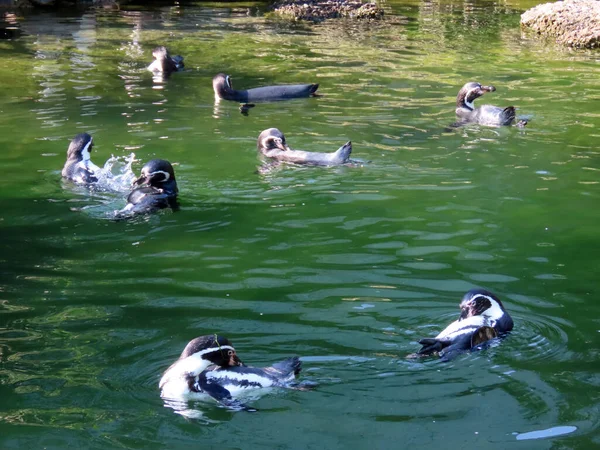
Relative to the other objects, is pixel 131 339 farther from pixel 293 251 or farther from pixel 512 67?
pixel 512 67

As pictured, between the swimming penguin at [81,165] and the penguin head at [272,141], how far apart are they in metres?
2.18

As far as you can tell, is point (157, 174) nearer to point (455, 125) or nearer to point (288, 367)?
point (288, 367)

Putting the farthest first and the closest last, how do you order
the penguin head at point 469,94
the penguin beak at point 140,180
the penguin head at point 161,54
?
the penguin head at point 161,54 → the penguin head at point 469,94 → the penguin beak at point 140,180

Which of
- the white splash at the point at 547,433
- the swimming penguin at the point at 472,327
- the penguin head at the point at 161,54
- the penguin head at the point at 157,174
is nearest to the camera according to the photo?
the white splash at the point at 547,433

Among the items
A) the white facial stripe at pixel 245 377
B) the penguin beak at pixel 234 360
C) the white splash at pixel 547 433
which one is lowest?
the white splash at pixel 547 433

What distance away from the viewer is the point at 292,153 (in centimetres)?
1156

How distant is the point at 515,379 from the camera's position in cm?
607

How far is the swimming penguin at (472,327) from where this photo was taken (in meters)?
6.22

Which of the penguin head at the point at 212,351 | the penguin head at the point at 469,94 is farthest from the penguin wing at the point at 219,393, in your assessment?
the penguin head at the point at 469,94

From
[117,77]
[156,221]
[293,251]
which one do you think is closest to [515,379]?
[293,251]

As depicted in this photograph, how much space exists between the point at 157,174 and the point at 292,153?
2.11 metres

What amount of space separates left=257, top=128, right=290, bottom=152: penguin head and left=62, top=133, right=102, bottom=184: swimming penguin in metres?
2.18

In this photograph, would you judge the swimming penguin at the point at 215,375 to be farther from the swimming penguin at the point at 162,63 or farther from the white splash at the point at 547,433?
the swimming penguin at the point at 162,63

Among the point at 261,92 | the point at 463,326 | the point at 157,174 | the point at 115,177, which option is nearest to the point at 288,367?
the point at 463,326
